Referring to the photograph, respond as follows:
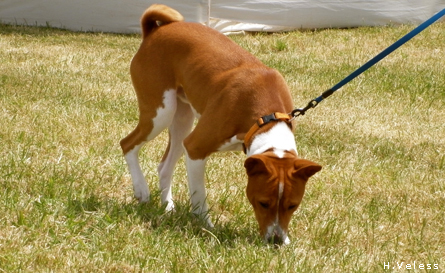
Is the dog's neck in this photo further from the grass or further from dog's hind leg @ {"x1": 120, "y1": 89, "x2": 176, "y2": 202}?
dog's hind leg @ {"x1": 120, "y1": 89, "x2": 176, "y2": 202}

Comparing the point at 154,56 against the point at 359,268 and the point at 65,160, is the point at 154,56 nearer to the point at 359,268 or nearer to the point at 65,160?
the point at 65,160

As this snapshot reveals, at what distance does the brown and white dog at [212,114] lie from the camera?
3.65 m

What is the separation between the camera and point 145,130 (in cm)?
454

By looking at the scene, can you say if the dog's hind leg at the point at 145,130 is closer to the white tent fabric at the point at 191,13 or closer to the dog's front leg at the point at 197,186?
the dog's front leg at the point at 197,186

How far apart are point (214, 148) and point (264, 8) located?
7534 millimetres

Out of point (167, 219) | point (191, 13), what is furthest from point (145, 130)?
point (191, 13)

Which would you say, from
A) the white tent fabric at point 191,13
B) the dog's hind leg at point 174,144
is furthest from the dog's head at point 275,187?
the white tent fabric at point 191,13

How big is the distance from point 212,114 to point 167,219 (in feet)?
2.13

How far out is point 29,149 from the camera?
16.7 ft

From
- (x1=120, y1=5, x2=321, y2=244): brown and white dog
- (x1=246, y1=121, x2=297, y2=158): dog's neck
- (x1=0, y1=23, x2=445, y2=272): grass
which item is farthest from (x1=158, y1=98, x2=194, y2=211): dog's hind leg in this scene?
(x1=246, y1=121, x2=297, y2=158): dog's neck

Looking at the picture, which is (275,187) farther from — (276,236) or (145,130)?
(145,130)

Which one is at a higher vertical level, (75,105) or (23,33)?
(75,105)

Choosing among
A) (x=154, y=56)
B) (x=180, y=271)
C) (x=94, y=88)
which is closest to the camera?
(x=180, y=271)

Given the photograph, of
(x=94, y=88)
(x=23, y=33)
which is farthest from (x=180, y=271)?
(x=23, y=33)
